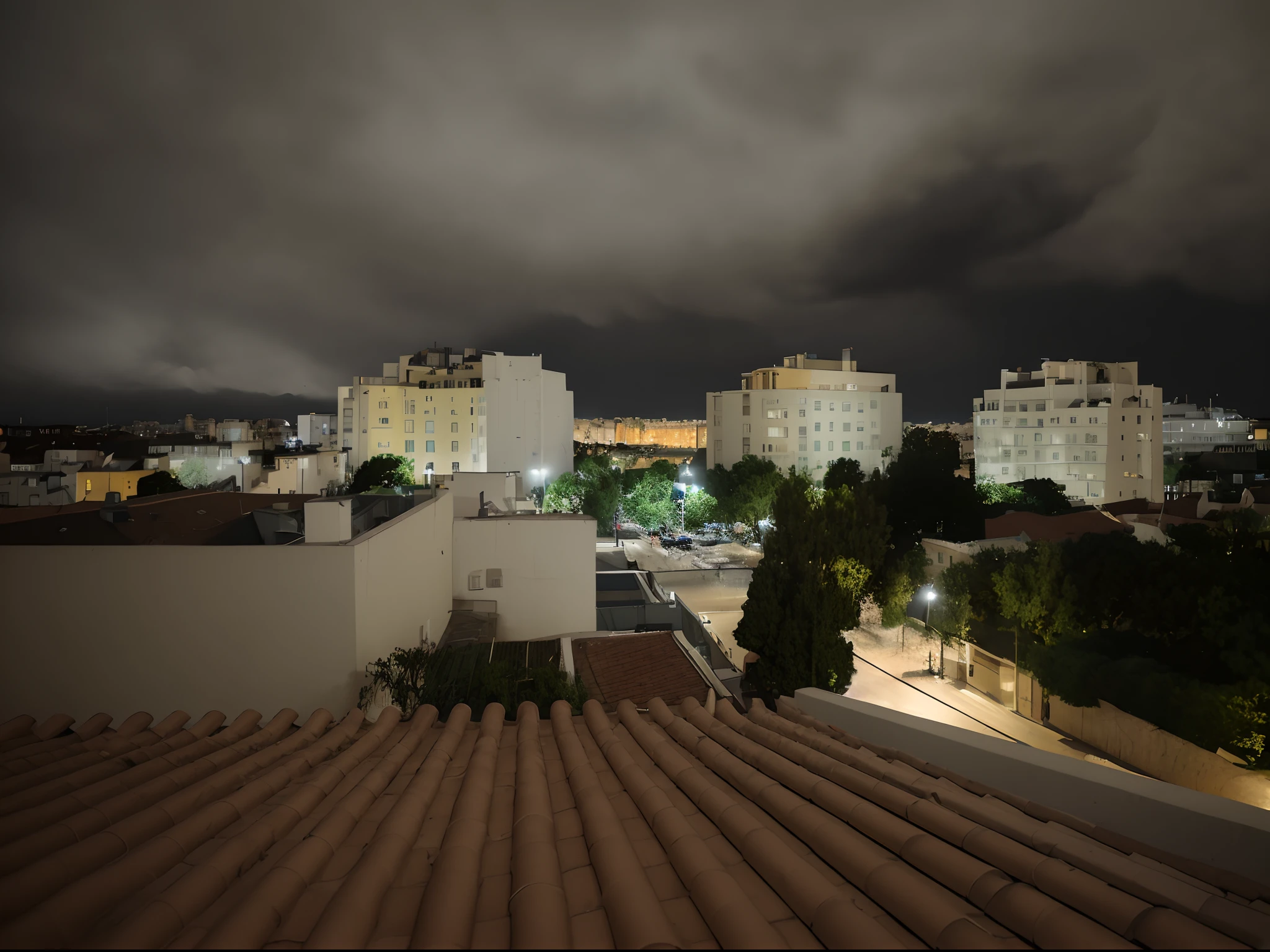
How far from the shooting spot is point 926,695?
817 inches

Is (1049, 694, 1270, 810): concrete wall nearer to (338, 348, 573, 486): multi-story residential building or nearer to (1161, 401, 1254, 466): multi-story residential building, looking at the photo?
(338, 348, 573, 486): multi-story residential building

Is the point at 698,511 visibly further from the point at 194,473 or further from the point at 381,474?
the point at 194,473

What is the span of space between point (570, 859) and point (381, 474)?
179 feet

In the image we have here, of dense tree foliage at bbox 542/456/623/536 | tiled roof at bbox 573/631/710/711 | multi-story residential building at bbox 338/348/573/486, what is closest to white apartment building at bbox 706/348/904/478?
multi-story residential building at bbox 338/348/573/486

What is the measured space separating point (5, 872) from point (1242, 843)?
17.6 feet

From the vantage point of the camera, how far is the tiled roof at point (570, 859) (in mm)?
2160

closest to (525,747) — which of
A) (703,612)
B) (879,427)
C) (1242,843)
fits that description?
(1242,843)

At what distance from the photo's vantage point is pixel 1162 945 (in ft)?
6.70

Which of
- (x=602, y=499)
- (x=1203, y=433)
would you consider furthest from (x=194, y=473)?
(x=1203, y=433)

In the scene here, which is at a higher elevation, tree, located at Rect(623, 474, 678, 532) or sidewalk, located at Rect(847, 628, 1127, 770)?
tree, located at Rect(623, 474, 678, 532)

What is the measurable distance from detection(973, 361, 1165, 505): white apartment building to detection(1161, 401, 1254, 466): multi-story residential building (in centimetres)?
3959

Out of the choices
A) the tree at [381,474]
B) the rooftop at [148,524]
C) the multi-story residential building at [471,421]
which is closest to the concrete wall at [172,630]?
the rooftop at [148,524]

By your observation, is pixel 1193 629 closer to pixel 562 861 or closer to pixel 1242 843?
pixel 1242 843

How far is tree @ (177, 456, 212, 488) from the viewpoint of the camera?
149ft
